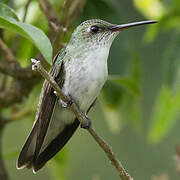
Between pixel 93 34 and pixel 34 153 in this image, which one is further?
pixel 93 34

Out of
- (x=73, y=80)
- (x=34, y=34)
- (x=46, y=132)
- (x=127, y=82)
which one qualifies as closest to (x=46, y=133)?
(x=46, y=132)

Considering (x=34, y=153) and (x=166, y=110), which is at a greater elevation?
(x=166, y=110)

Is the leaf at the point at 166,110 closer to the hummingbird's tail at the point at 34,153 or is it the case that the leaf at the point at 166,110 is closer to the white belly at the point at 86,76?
the white belly at the point at 86,76

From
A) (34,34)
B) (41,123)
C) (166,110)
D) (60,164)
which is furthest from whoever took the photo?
(60,164)

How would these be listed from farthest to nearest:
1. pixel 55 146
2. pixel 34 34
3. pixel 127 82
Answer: pixel 55 146
pixel 127 82
pixel 34 34

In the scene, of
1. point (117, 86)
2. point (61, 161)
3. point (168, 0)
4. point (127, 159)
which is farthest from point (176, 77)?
point (127, 159)

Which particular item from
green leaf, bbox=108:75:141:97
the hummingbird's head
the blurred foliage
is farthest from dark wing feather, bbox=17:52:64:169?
the blurred foliage

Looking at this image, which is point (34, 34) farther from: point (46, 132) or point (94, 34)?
point (94, 34)
